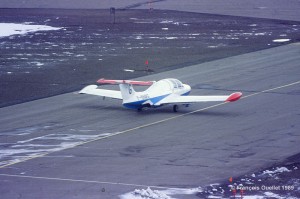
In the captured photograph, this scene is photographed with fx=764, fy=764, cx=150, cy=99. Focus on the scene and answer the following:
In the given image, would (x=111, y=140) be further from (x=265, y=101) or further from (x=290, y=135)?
(x=265, y=101)

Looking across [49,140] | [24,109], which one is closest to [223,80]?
[24,109]

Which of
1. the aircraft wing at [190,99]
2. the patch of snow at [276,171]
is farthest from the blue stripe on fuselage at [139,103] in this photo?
the patch of snow at [276,171]

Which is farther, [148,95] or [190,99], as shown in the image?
[148,95]

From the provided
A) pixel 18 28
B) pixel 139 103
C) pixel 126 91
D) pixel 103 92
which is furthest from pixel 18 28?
pixel 139 103

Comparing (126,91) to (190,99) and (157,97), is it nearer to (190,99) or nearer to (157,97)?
(157,97)

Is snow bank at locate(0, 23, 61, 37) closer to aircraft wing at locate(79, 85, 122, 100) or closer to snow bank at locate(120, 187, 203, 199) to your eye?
aircraft wing at locate(79, 85, 122, 100)

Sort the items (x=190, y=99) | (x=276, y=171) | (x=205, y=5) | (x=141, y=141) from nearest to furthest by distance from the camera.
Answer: (x=276, y=171) < (x=141, y=141) < (x=190, y=99) < (x=205, y=5)

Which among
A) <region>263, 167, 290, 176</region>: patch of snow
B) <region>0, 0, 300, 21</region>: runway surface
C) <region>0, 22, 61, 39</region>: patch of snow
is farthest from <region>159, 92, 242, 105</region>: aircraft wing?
<region>0, 0, 300, 21</region>: runway surface

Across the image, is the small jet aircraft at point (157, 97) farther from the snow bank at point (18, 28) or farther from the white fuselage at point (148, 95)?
the snow bank at point (18, 28)

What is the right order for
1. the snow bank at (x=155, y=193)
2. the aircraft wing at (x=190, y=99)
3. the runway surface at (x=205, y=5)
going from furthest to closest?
1. the runway surface at (x=205, y=5)
2. the aircraft wing at (x=190, y=99)
3. the snow bank at (x=155, y=193)
